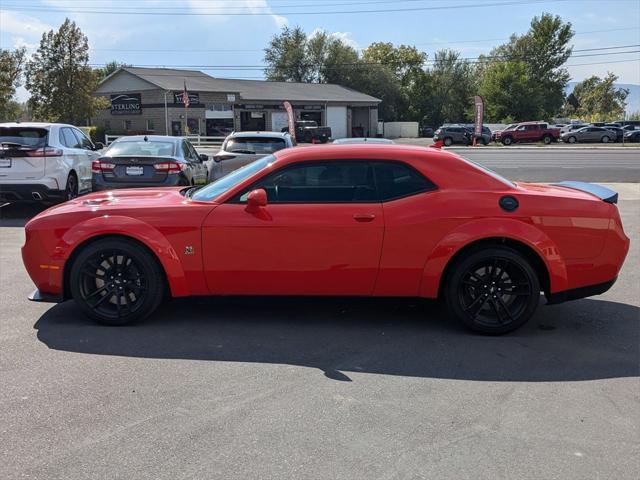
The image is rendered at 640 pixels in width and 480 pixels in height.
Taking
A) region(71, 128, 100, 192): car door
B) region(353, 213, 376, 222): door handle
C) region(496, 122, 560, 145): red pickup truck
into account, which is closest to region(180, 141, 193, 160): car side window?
region(71, 128, 100, 192): car door

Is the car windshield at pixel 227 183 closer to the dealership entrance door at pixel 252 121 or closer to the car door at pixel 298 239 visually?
the car door at pixel 298 239

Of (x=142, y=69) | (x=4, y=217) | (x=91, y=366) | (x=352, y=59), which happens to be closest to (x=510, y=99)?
(x=352, y=59)

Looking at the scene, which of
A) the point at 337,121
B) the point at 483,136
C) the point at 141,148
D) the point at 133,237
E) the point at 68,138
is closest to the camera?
the point at 133,237

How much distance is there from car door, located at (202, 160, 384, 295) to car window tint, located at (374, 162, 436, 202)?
79 millimetres

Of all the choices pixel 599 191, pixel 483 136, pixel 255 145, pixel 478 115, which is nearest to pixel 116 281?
pixel 599 191

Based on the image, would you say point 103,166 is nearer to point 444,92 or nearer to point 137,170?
point 137,170

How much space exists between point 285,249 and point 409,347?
126 cm

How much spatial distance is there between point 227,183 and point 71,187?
7.44 m

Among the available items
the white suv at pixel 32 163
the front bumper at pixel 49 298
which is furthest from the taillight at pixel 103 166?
the front bumper at pixel 49 298

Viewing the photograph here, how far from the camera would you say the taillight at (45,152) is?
10.8m

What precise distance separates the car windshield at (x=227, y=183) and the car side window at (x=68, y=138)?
7.16 m

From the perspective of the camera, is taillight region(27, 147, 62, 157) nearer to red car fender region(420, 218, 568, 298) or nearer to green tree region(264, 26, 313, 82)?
red car fender region(420, 218, 568, 298)

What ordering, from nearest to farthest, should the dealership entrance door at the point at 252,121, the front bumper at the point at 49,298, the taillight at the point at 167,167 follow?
the front bumper at the point at 49,298 → the taillight at the point at 167,167 → the dealership entrance door at the point at 252,121

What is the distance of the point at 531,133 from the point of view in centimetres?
5209
